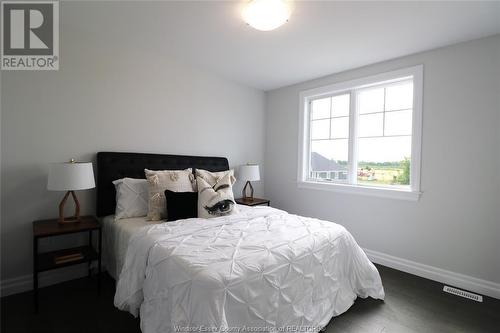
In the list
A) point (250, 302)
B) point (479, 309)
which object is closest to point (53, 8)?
point (250, 302)

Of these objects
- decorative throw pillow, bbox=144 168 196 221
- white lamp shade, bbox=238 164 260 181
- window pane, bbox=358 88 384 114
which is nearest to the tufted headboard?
decorative throw pillow, bbox=144 168 196 221

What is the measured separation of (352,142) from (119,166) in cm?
289

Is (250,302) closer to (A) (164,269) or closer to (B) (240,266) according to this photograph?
(B) (240,266)

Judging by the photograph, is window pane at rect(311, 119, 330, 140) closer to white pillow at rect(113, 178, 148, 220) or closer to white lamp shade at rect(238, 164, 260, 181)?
white lamp shade at rect(238, 164, 260, 181)

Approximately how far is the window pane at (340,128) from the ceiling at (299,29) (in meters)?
0.74

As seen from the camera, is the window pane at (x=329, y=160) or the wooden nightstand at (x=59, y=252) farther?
the window pane at (x=329, y=160)

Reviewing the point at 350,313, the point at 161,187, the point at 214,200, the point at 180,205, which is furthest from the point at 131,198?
the point at 350,313

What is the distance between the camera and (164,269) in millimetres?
1520

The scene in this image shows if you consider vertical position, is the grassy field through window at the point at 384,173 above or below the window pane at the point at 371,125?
below

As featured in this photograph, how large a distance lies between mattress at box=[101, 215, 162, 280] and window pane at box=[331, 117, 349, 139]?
2.66 meters

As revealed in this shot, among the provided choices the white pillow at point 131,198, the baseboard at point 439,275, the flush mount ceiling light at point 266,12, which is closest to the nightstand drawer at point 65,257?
the white pillow at point 131,198

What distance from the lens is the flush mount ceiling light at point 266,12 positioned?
189cm

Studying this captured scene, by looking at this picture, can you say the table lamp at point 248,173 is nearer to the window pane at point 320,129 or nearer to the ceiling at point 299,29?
the window pane at point 320,129

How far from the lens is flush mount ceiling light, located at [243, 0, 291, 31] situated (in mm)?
1892
